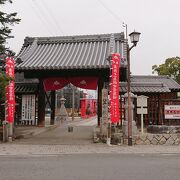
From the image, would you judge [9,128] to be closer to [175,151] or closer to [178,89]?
[175,151]

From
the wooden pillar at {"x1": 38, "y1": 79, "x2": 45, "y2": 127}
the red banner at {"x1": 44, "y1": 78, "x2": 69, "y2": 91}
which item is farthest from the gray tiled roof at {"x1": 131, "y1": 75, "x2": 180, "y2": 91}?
the wooden pillar at {"x1": 38, "y1": 79, "x2": 45, "y2": 127}

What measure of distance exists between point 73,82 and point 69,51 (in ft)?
10.5

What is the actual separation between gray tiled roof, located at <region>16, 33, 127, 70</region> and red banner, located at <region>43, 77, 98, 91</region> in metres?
1.10

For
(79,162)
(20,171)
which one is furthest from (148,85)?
(20,171)

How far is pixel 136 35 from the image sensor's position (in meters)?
14.5

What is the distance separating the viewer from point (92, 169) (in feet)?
28.5

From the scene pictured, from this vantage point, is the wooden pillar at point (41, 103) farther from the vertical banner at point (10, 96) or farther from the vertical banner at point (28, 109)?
the vertical banner at point (10, 96)

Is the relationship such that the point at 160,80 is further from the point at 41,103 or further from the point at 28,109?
the point at 28,109

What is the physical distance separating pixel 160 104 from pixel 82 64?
17.5 ft

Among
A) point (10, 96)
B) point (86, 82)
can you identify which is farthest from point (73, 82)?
point (10, 96)

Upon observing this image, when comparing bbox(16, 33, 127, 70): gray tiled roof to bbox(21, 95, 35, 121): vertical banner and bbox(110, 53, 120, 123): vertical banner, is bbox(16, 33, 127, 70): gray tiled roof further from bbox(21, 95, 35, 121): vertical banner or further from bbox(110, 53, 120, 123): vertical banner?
bbox(21, 95, 35, 121): vertical banner

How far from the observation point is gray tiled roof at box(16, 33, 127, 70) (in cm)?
1934

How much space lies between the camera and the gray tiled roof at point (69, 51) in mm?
19344

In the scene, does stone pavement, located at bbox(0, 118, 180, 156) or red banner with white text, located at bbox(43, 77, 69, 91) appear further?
red banner with white text, located at bbox(43, 77, 69, 91)
